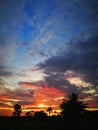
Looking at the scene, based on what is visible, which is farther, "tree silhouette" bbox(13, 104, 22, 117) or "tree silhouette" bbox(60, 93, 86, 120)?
"tree silhouette" bbox(13, 104, 22, 117)

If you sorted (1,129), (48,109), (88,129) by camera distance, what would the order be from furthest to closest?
(48,109) < (88,129) < (1,129)

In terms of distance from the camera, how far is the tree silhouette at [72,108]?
43.0 m

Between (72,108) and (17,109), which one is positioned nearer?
(72,108)

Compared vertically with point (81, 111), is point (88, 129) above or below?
below

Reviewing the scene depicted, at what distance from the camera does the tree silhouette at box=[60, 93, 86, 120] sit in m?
43.0

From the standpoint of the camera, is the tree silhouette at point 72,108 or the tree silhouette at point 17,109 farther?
the tree silhouette at point 17,109

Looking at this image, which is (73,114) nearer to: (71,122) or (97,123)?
(71,122)

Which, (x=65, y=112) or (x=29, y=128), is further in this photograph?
(x=29, y=128)

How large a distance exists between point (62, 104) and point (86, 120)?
9.03 meters

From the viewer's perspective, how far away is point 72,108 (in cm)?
4344

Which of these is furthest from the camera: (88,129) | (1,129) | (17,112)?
(17,112)

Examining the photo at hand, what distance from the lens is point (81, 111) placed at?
147 ft

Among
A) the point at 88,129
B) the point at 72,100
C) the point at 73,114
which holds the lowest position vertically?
the point at 88,129

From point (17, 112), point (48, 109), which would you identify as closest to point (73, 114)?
point (17, 112)
